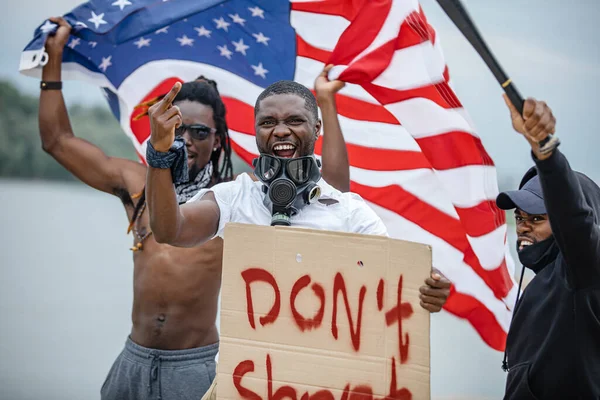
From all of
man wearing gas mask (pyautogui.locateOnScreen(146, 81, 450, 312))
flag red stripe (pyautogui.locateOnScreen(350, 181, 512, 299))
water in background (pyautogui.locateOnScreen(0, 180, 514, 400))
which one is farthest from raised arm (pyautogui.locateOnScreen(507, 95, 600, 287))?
water in background (pyautogui.locateOnScreen(0, 180, 514, 400))

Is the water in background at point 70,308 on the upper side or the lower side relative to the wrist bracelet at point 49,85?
lower

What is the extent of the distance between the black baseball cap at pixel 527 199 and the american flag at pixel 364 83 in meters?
0.93

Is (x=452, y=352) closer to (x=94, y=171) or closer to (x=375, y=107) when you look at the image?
(x=375, y=107)

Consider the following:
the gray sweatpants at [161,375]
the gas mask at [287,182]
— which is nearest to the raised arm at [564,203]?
the gas mask at [287,182]

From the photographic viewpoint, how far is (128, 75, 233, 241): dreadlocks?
11.1ft

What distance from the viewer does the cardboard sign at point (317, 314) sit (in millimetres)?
1922

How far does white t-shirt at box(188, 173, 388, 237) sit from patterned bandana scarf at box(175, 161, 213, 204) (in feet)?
3.46

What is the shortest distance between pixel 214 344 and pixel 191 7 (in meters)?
1.69

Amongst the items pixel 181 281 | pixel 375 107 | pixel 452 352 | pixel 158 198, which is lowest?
pixel 452 352

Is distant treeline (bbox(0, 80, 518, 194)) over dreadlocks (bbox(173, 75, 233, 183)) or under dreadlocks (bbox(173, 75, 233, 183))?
over

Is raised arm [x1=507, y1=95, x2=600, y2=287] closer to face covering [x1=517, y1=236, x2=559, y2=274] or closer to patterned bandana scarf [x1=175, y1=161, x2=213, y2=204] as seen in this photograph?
face covering [x1=517, y1=236, x2=559, y2=274]

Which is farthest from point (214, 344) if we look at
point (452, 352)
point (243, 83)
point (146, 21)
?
point (452, 352)

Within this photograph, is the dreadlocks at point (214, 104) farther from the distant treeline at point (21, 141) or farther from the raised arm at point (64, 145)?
the distant treeline at point (21, 141)

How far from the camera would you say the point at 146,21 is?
352 cm
